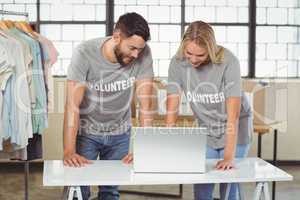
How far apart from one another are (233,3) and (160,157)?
3.19 m

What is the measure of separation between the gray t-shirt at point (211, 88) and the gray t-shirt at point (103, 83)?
146mm

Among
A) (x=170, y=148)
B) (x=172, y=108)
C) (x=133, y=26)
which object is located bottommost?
(x=170, y=148)

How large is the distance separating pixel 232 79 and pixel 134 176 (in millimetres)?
635

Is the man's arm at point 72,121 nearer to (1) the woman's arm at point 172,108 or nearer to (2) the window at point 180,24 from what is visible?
(1) the woman's arm at point 172,108

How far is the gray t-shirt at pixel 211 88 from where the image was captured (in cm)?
221

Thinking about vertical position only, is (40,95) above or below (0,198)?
above

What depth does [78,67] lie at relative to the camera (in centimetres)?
219

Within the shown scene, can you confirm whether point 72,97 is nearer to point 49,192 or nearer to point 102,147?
point 102,147

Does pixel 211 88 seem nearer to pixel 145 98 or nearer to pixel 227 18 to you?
pixel 145 98

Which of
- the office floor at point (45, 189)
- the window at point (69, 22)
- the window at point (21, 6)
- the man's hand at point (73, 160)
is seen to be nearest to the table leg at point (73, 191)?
the man's hand at point (73, 160)

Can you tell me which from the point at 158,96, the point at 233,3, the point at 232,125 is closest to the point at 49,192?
the point at 158,96

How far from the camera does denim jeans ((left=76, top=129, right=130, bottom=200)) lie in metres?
2.37

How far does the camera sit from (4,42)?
2.76m

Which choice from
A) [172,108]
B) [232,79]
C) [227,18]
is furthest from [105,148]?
[227,18]
